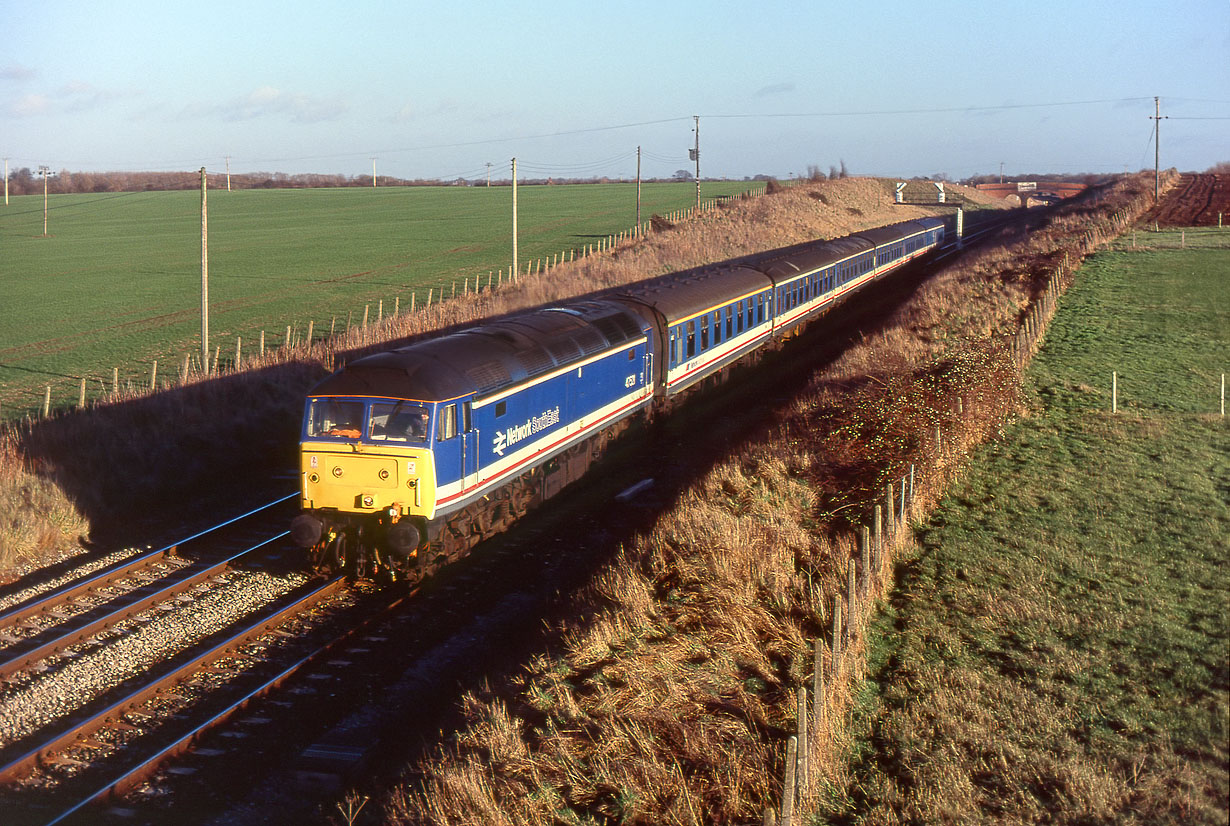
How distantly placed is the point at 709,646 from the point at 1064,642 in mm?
3817

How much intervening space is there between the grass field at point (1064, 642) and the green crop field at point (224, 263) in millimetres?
24674

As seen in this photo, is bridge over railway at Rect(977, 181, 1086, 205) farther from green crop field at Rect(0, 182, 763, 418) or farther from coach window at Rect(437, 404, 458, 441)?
coach window at Rect(437, 404, 458, 441)

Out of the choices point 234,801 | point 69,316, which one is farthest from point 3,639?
point 69,316

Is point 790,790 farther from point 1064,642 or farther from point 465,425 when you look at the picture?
point 465,425

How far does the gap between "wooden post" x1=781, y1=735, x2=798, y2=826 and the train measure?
7.20 m

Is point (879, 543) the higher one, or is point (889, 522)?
point (889, 522)

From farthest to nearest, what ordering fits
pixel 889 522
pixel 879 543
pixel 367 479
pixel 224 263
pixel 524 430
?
pixel 224 263 → pixel 524 430 → pixel 367 479 → pixel 889 522 → pixel 879 543

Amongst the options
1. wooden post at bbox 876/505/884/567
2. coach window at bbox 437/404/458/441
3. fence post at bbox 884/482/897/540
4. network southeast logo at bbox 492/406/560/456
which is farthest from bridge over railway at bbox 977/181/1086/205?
coach window at bbox 437/404/458/441

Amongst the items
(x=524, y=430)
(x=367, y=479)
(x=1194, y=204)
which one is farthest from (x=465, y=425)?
(x=1194, y=204)

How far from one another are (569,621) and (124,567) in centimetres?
719

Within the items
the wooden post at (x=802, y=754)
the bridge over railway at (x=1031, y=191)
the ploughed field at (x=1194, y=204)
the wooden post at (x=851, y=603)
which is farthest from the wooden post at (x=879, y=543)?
the bridge over railway at (x=1031, y=191)

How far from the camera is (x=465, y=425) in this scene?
15.0 meters

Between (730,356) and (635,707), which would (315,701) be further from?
(730,356)

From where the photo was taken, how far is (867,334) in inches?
1420
